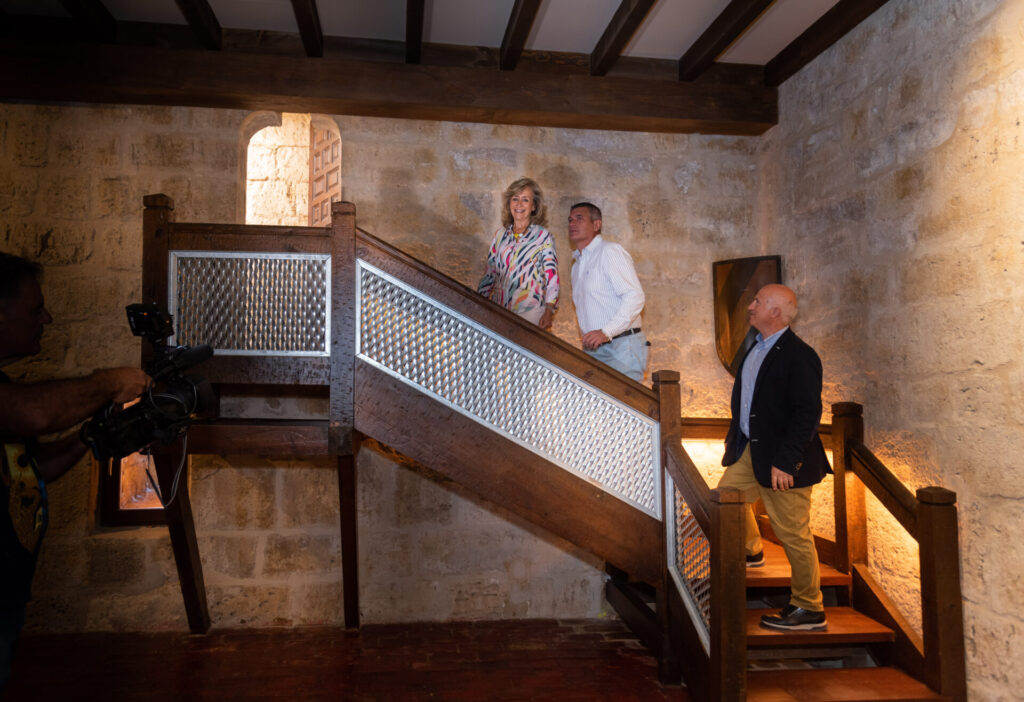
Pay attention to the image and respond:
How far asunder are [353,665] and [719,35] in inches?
169

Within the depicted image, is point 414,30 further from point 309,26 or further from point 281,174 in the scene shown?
point 281,174

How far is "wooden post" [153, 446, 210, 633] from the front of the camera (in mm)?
3945

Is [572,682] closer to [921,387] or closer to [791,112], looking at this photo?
[921,387]

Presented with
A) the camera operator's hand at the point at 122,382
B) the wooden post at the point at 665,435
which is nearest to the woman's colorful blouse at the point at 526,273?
the wooden post at the point at 665,435

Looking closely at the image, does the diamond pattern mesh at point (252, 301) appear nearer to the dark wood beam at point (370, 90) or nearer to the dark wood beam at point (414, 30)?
the dark wood beam at point (414, 30)

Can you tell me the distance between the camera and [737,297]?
16.1 ft

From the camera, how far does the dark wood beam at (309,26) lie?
3973 mm

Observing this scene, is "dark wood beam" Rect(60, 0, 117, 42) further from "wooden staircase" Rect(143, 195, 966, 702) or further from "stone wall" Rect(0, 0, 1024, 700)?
"wooden staircase" Rect(143, 195, 966, 702)

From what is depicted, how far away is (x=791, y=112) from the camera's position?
4801 mm

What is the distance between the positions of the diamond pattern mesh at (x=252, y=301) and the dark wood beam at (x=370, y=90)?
1788mm

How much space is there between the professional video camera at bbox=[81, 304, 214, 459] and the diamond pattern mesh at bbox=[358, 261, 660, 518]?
2.72ft

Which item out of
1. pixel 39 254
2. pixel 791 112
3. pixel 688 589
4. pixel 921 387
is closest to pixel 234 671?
pixel 688 589

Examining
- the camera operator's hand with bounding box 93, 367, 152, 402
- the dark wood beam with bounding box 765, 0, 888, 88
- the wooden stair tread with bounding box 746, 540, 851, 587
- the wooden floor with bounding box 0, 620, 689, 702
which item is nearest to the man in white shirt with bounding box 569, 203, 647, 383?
the wooden stair tread with bounding box 746, 540, 851, 587

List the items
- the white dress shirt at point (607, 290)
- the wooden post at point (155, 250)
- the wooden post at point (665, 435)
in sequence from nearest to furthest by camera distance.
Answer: the wooden post at point (155, 250), the wooden post at point (665, 435), the white dress shirt at point (607, 290)
